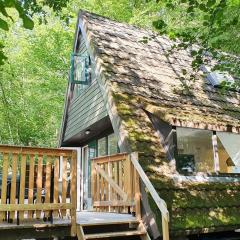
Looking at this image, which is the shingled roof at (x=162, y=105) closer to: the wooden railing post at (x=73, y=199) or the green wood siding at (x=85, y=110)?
the green wood siding at (x=85, y=110)

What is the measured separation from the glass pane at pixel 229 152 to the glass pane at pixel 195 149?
0.78ft

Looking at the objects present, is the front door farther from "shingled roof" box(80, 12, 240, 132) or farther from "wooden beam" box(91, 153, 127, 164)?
"shingled roof" box(80, 12, 240, 132)

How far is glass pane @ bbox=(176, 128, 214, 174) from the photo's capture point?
8.28 m

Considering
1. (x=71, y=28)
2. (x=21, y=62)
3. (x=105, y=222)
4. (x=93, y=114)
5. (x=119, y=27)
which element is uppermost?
(x=71, y=28)

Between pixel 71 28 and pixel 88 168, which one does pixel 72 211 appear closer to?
pixel 88 168

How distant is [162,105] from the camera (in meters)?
8.23

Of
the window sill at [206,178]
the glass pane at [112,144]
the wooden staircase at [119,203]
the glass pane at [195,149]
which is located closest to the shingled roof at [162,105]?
the window sill at [206,178]

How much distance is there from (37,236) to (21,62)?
20313 mm

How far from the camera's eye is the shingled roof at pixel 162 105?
686cm

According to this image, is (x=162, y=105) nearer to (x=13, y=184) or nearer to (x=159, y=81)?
(x=159, y=81)

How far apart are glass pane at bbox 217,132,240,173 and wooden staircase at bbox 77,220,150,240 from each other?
3.02 m

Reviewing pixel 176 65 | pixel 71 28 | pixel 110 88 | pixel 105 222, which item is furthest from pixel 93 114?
pixel 71 28

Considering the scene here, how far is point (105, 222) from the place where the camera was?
5.97 m

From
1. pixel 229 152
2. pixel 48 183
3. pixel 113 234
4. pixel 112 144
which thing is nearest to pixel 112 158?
pixel 113 234
